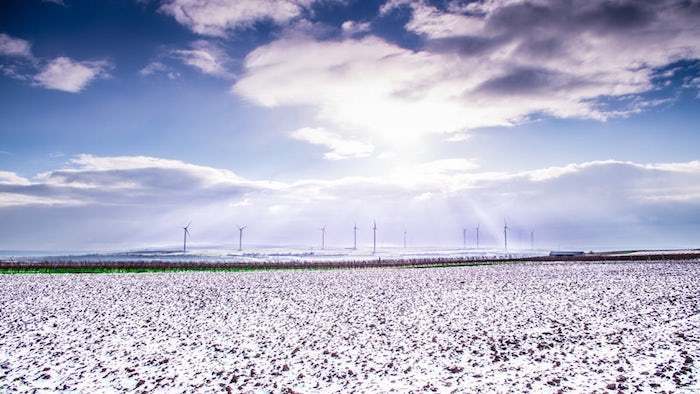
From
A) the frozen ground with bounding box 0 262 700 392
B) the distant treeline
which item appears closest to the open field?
the distant treeline

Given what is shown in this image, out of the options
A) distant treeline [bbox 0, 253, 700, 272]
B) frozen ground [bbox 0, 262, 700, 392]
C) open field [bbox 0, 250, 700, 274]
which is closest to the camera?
frozen ground [bbox 0, 262, 700, 392]

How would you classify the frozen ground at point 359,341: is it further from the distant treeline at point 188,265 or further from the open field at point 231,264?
the distant treeline at point 188,265

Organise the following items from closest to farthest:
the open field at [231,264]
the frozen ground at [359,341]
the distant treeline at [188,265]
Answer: the frozen ground at [359,341], the open field at [231,264], the distant treeline at [188,265]

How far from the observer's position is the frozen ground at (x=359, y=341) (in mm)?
13023

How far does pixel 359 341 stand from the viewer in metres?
17.8

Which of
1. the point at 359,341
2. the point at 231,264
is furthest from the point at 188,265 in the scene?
the point at 359,341

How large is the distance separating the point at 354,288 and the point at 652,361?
24.7 meters

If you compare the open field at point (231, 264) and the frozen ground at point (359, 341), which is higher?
the frozen ground at point (359, 341)

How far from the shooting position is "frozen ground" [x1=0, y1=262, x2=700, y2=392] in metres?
13.0

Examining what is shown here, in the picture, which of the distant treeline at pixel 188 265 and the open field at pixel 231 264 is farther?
the distant treeline at pixel 188 265

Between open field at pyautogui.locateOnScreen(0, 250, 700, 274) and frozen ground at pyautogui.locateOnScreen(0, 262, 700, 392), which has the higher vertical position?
frozen ground at pyautogui.locateOnScreen(0, 262, 700, 392)

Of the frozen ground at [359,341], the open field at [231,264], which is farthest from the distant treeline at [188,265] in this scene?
the frozen ground at [359,341]

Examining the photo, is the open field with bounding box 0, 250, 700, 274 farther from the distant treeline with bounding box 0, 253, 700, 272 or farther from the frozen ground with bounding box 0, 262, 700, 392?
the frozen ground with bounding box 0, 262, 700, 392

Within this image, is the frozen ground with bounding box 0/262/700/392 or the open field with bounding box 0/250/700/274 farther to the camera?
the open field with bounding box 0/250/700/274
